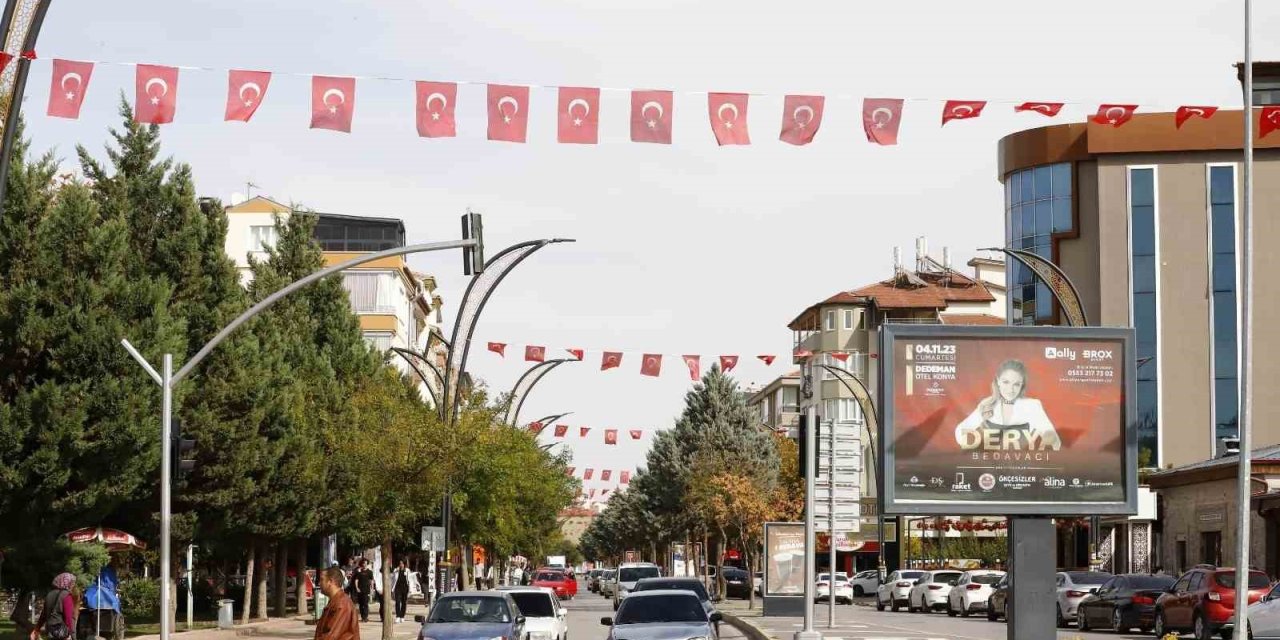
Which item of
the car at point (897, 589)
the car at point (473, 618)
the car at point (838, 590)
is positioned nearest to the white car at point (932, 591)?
the car at point (897, 589)

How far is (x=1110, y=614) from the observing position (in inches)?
1597

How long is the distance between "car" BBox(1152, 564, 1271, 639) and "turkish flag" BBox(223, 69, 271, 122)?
68.6 ft

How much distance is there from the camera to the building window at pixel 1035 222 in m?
84.3

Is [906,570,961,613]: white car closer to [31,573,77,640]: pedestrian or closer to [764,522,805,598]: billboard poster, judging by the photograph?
[764,522,805,598]: billboard poster

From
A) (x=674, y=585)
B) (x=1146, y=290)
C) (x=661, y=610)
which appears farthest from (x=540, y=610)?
(x=1146, y=290)

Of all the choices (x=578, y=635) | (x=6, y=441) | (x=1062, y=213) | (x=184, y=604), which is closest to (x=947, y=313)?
(x=1062, y=213)

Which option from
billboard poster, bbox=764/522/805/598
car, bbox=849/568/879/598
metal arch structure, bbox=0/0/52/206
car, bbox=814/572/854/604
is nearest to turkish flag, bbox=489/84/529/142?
metal arch structure, bbox=0/0/52/206

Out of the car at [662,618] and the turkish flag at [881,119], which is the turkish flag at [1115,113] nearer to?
the turkish flag at [881,119]

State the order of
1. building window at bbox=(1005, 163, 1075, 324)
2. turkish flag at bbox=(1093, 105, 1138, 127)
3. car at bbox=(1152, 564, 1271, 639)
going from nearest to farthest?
1. turkish flag at bbox=(1093, 105, 1138, 127)
2. car at bbox=(1152, 564, 1271, 639)
3. building window at bbox=(1005, 163, 1075, 324)

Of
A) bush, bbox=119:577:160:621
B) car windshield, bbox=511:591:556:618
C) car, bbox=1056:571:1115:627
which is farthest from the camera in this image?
bush, bbox=119:577:160:621

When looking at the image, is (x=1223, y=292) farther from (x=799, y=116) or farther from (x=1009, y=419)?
(x=799, y=116)

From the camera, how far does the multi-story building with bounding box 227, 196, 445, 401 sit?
9194 centimetres

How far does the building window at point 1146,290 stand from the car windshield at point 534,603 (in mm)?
55097

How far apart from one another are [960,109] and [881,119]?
109 cm
